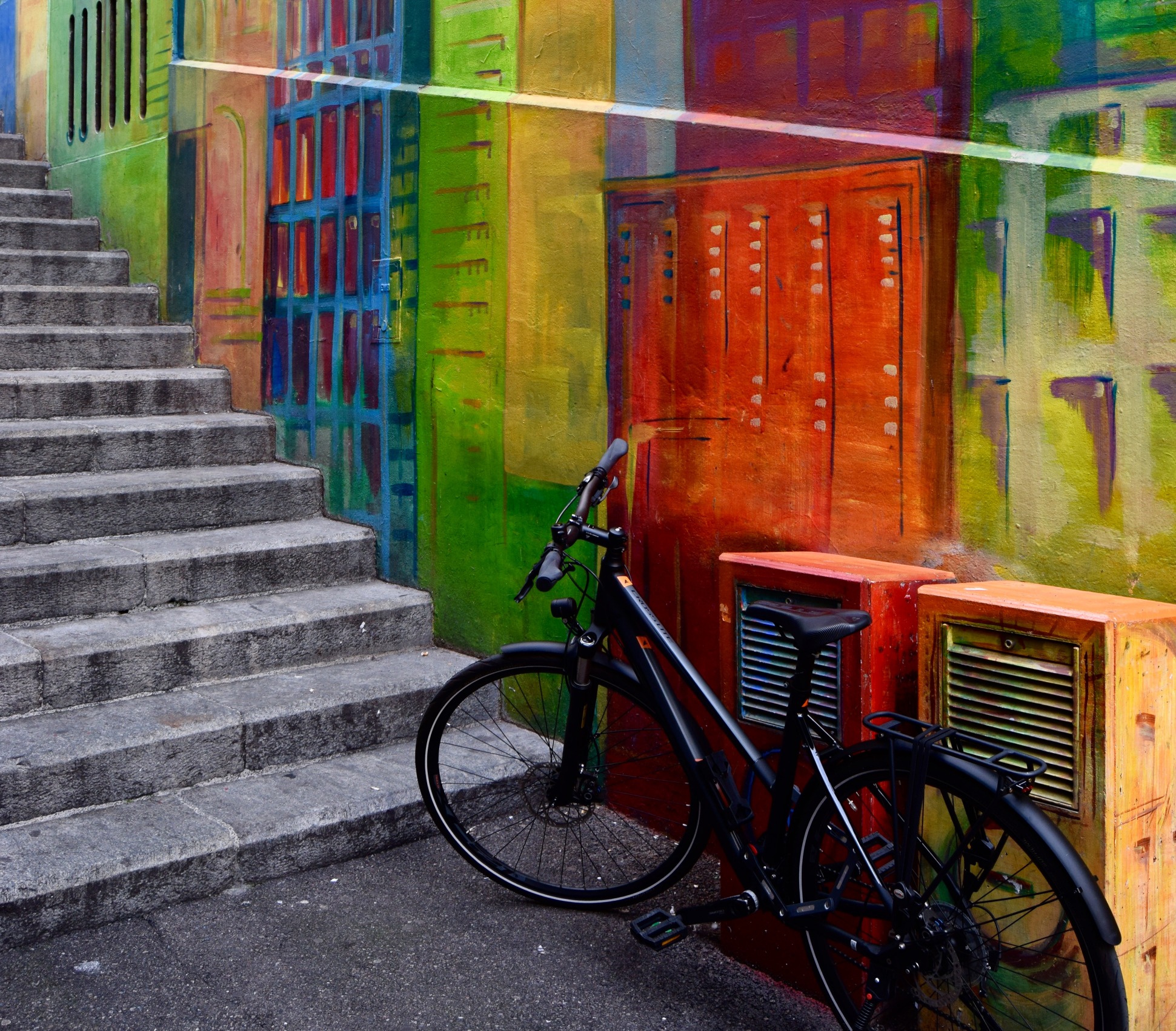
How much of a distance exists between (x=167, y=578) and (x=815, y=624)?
309 centimetres

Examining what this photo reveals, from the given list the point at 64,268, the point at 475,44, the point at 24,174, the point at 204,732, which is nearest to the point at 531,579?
the point at 204,732

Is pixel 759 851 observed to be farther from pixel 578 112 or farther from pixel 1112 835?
pixel 578 112

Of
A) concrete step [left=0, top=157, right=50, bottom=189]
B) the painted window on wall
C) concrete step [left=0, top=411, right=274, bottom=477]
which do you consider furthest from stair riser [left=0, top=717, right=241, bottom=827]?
concrete step [left=0, top=157, right=50, bottom=189]

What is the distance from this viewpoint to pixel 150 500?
5.18 metres

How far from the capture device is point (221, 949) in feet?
10.6

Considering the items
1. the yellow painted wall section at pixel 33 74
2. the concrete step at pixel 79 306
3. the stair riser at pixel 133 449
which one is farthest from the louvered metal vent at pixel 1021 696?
the yellow painted wall section at pixel 33 74

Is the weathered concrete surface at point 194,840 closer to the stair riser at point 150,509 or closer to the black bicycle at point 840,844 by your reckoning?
the black bicycle at point 840,844

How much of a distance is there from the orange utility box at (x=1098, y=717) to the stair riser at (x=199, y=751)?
7.95 ft

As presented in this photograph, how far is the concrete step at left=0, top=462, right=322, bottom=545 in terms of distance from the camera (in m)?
4.88

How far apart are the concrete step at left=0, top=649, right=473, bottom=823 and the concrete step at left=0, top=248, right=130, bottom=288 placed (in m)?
3.60

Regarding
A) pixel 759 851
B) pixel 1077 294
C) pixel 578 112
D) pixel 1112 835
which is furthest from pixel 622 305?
pixel 1112 835

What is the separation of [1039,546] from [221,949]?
2462 mm

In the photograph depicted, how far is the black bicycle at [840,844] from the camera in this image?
2.46 meters

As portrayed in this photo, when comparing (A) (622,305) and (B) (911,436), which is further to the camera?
(A) (622,305)
